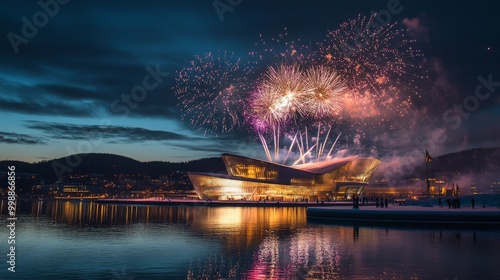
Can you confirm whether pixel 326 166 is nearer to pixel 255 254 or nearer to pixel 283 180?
pixel 283 180

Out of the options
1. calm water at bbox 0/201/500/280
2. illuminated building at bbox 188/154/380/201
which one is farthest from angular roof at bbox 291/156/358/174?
calm water at bbox 0/201/500/280

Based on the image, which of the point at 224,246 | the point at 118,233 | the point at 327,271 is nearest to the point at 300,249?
the point at 224,246

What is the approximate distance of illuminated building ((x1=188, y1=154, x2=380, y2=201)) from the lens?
310ft

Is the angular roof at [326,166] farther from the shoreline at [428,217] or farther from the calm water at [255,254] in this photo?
the calm water at [255,254]

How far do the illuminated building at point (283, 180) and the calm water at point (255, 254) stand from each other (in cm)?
6577

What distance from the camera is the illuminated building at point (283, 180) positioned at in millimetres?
94606

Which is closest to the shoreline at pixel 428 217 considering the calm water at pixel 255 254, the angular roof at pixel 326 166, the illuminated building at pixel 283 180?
the calm water at pixel 255 254

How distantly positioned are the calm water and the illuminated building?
2589 inches

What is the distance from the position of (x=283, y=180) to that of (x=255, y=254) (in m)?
78.8

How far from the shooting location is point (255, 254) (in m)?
18.9

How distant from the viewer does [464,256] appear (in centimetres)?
1842

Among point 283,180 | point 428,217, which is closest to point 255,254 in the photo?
point 428,217

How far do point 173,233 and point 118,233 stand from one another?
3.41m

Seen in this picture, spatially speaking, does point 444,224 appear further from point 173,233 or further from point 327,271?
point 327,271
